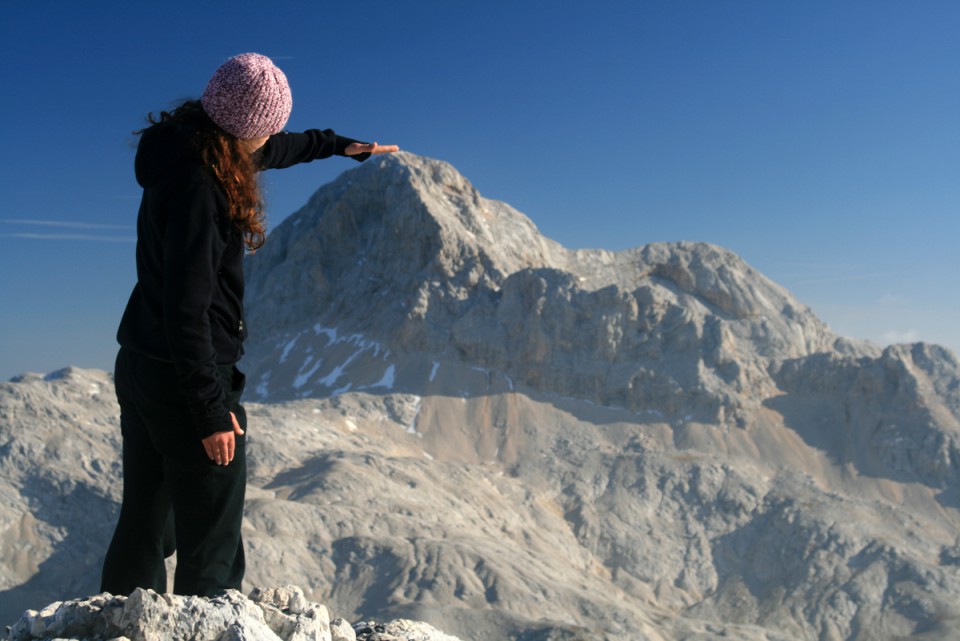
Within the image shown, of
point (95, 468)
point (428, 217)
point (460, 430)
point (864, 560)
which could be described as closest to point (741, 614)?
point (864, 560)

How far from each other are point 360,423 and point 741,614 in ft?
72.2

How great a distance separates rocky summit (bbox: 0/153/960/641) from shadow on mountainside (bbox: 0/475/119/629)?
0.10 meters

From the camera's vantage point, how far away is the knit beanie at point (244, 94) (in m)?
4.02

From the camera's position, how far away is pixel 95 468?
3319cm

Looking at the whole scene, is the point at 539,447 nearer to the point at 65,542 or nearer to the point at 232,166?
the point at 65,542

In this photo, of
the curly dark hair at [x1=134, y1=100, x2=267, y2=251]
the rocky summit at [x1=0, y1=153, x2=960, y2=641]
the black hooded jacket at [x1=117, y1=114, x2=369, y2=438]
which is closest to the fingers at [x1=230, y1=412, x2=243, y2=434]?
the black hooded jacket at [x1=117, y1=114, x2=369, y2=438]

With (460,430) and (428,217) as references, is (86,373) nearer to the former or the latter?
(460,430)

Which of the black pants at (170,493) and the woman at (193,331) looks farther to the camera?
the black pants at (170,493)

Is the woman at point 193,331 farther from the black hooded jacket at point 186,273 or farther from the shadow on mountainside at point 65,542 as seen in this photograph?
the shadow on mountainside at point 65,542

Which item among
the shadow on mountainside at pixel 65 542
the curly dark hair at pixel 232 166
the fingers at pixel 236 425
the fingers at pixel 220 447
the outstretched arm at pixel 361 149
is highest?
the outstretched arm at pixel 361 149

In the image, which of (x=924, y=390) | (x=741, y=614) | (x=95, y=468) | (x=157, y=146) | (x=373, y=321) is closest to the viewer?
(x=157, y=146)

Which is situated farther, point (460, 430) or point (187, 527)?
point (460, 430)

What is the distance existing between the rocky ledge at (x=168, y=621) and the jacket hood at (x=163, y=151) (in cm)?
191

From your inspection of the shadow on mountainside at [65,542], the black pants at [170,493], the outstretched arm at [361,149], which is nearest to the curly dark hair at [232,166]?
the black pants at [170,493]
